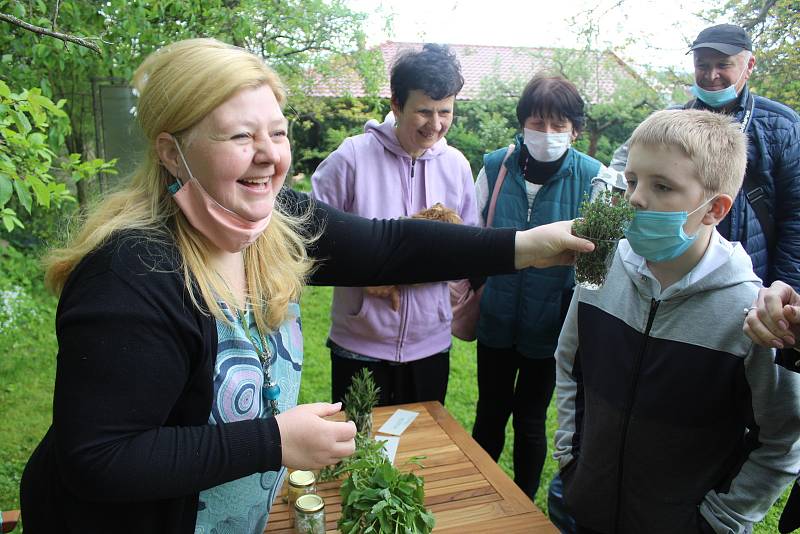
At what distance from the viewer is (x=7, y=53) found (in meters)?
4.02

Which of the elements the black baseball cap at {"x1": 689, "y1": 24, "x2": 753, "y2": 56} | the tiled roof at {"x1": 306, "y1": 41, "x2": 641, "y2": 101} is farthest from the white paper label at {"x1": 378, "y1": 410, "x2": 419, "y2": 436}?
the tiled roof at {"x1": 306, "y1": 41, "x2": 641, "y2": 101}

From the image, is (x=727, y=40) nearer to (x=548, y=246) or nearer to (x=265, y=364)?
(x=548, y=246)

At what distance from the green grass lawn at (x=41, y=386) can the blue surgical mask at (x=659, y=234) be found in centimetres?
223

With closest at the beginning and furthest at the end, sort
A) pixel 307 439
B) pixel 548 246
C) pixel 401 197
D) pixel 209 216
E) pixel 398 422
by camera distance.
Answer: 1. pixel 307 439
2. pixel 209 216
3. pixel 548 246
4. pixel 398 422
5. pixel 401 197

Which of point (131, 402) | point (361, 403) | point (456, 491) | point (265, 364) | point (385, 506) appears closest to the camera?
point (131, 402)

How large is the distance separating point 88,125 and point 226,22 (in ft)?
13.2

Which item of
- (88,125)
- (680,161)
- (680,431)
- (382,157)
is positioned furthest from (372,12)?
(680,431)

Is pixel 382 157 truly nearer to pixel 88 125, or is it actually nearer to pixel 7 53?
pixel 7 53

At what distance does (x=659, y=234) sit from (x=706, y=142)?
1.12 ft

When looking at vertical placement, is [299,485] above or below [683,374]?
below

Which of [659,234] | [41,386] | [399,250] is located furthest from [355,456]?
[41,386]

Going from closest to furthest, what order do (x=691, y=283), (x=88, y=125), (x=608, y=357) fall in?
(x=691, y=283) < (x=608, y=357) < (x=88, y=125)

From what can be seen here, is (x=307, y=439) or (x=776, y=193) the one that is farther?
(x=776, y=193)

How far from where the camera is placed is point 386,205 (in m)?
3.04
